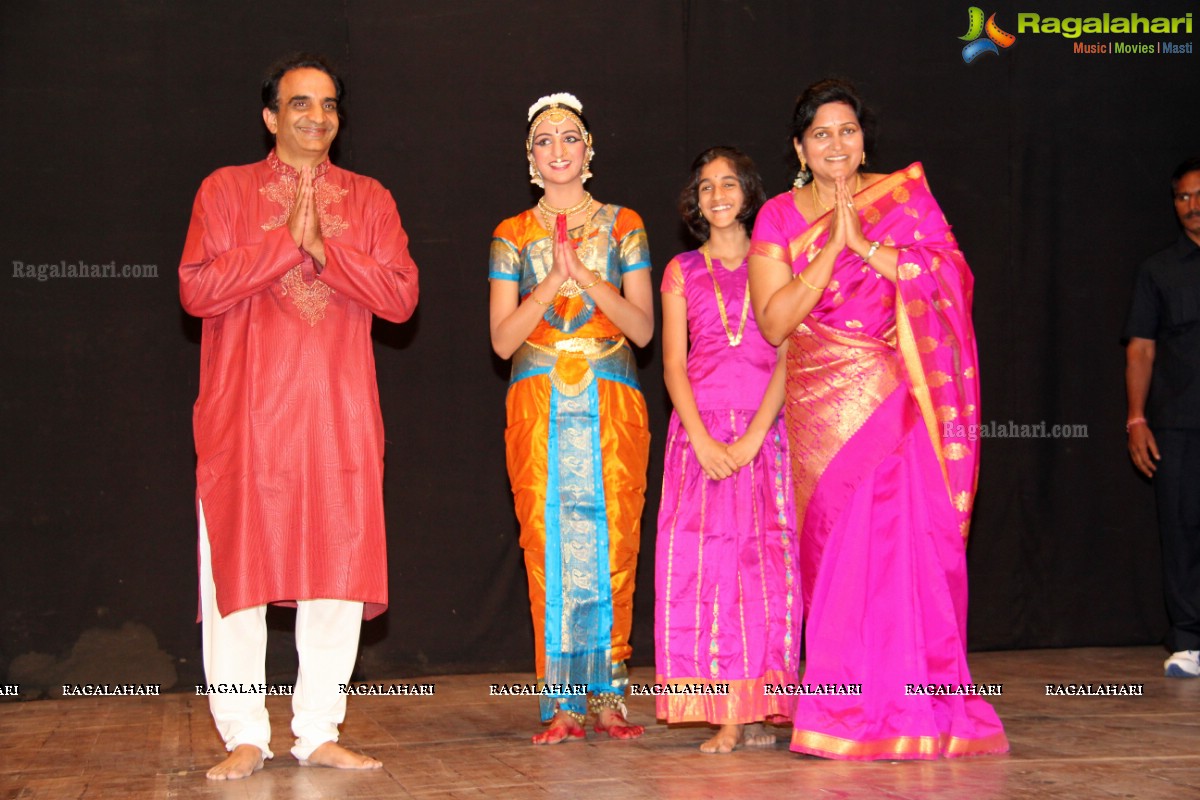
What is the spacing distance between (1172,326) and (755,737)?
2815 mm

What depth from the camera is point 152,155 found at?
4738 mm

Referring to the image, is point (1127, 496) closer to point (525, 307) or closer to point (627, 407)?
point (627, 407)

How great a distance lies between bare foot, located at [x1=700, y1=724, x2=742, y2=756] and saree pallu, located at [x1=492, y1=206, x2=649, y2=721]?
395mm

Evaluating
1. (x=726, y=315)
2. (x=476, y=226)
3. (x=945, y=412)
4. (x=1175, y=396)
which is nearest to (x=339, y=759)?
(x=726, y=315)

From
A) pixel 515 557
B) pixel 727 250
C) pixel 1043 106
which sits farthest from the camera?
pixel 1043 106

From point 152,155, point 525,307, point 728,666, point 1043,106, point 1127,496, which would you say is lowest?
point 728,666

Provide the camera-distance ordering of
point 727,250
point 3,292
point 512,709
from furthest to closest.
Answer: point 3,292 < point 512,709 < point 727,250

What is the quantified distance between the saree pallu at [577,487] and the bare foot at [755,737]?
16.8 inches

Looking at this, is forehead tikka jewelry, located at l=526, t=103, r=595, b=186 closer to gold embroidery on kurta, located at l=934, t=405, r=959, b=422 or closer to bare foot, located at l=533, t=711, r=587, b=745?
gold embroidery on kurta, located at l=934, t=405, r=959, b=422

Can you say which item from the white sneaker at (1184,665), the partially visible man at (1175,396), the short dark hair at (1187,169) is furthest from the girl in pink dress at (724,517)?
the short dark hair at (1187,169)

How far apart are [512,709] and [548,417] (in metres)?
1.16

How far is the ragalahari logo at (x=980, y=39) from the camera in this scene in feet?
17.8

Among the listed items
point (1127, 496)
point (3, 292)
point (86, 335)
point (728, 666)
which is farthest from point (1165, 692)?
point (3, 292)

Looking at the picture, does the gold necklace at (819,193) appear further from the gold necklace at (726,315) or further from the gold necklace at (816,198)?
the gold necklace at (726,315)
